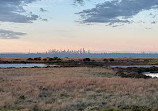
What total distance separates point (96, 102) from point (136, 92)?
6.51 metres

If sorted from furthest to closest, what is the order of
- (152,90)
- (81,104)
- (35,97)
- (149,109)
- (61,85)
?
1. (61,85)
2. (152,90)
3. (35,97)
4. (81,104)
5. (149,109)

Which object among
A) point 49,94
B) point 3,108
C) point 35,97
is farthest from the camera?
point 49,94

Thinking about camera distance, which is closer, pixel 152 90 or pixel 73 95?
pixel 73 95

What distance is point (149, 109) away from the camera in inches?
658

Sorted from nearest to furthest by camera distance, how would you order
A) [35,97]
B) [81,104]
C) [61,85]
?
1. [81,104]
2. [35,97]
3. [61,85]

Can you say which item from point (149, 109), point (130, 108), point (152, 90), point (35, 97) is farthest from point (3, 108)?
point (152, 90)

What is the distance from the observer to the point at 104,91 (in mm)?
26500

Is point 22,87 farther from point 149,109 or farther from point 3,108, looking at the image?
point 149,109

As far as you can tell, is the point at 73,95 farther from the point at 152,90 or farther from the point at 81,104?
the point at 152,90

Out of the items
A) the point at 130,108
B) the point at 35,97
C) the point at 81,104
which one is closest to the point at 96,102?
the point at 81,104

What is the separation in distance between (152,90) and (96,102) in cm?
876

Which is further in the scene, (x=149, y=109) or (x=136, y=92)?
(x=136, y=92)

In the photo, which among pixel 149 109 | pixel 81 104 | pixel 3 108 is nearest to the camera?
pixel 149 109

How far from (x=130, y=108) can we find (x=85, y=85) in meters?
12.7
